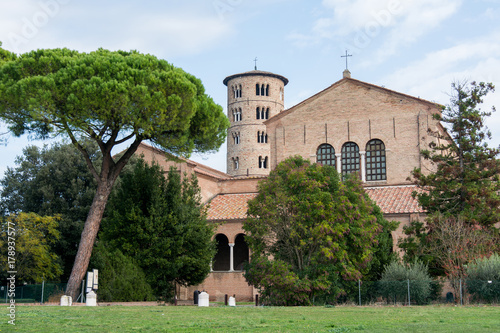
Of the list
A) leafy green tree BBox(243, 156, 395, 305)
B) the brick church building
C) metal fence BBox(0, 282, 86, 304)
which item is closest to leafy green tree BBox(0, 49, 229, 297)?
metal fence BBox(0, 282, 86, 304)

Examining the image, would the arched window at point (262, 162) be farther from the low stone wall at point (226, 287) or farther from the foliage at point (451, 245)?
the foliage at point (451, 245)

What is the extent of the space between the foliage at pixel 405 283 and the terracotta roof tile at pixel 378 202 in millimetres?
7265

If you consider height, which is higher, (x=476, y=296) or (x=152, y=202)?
(x=152, y=202)

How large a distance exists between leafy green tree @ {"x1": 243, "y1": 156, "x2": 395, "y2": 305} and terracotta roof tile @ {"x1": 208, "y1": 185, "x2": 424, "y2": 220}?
7070 mm

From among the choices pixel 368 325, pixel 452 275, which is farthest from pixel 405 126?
pixel 368 325

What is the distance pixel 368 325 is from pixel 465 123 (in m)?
18.1

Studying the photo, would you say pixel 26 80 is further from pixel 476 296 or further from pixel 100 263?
pixel 476 296

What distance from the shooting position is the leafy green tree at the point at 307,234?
22484mm

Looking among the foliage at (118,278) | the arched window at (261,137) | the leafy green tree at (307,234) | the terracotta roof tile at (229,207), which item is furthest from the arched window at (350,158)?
the arched window at (261,137)

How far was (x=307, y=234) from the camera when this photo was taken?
23.4 m

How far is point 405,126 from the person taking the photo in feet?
120

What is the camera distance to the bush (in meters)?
21.8

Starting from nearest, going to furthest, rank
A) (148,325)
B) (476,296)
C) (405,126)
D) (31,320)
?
(148,325) → (31,320) → (476,296) → (405,126)

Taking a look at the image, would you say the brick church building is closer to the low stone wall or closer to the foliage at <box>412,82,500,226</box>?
the low stone wall
